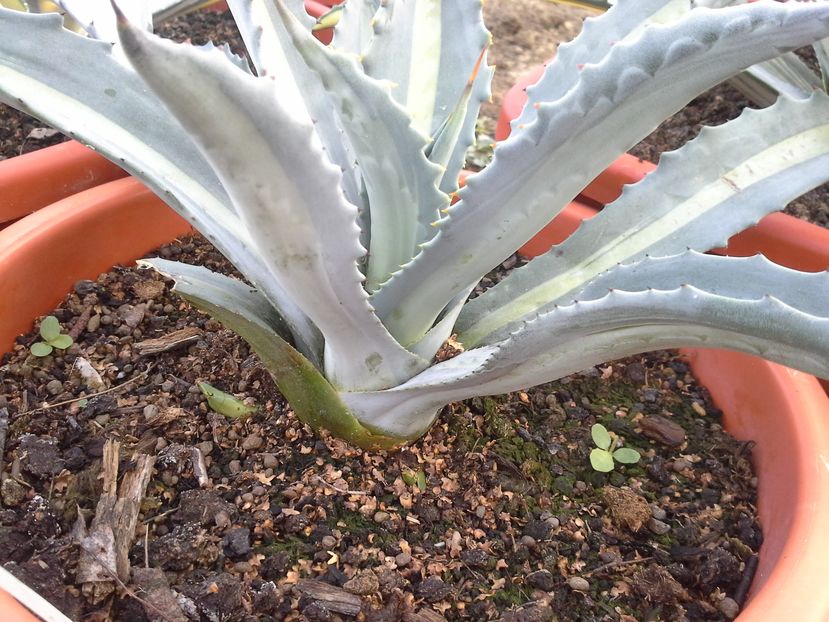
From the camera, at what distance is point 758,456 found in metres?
0.86

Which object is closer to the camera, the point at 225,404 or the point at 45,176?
the point at 225,404

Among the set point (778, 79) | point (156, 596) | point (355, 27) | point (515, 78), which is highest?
point (515, 78)

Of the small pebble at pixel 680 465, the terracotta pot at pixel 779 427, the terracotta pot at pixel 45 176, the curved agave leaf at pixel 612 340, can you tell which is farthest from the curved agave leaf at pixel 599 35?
the terracotta pot at pixel 45 176

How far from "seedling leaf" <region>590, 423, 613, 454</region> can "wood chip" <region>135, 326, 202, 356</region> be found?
552 millimetres

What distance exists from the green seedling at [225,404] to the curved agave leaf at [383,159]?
25 cm

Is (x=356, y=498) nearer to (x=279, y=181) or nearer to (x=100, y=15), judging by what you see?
(x=279, y=181)

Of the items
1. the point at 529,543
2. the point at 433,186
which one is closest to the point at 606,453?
the point at 529,543

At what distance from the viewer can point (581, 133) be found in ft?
1.84

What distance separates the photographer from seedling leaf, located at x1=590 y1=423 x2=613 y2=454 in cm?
88

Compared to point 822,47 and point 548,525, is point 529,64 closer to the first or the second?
point 822,47

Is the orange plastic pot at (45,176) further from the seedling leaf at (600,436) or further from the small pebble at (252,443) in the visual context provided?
the seedling leaf at (600,436)

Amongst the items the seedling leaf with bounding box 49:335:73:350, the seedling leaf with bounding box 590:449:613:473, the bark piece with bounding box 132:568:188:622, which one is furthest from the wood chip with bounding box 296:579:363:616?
the seedling leaf with bounding box 49:335:73:350

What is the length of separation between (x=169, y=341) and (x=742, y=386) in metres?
0.77

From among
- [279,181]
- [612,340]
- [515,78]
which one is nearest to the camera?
[279,181]
